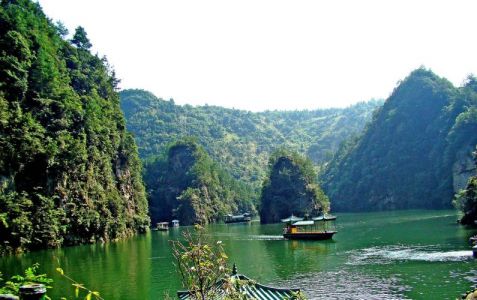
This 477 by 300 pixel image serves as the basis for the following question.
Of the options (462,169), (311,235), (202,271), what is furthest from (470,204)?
(202,271)

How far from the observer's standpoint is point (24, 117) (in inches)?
2191

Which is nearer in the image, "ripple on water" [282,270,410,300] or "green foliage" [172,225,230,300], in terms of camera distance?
"green foliage" [172,225,230,300]

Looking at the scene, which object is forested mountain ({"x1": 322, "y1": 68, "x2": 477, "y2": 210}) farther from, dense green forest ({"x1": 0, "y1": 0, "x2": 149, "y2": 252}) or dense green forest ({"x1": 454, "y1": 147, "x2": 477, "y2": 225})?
dense green forest ({"x1": 0, "y1": 0, "x2": 149, "y2": 252})

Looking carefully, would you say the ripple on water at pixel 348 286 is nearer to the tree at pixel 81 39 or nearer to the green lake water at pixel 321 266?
the green lake water at pixel 321 266

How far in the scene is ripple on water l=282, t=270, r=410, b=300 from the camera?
86.7 feet

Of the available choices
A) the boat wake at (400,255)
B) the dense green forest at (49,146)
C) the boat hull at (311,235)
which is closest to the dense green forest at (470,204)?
the boat hull at (311,235)

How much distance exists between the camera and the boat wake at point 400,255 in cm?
3609

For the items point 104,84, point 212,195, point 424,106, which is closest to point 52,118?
point 104,84

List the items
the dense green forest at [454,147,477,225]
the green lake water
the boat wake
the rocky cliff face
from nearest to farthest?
the green lake water → the boat wake → the dense green forest at [454,147,477,225] → the rocky cliff face

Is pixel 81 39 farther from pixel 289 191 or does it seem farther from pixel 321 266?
pixel 321 266

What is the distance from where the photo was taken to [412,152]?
456ft

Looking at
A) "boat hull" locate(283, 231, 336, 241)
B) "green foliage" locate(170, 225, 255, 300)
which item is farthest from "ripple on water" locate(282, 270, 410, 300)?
"boat hull" locate(283, 231, 336, 241)

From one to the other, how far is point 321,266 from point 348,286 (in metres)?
9.29

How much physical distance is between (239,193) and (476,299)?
141m
